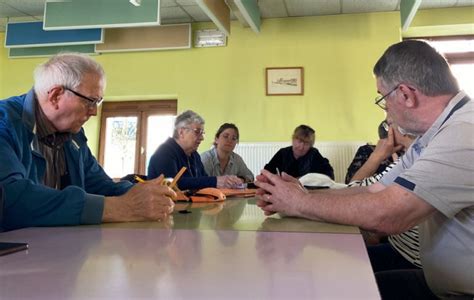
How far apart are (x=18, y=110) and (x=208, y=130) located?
12.6 feet

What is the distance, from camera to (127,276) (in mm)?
507

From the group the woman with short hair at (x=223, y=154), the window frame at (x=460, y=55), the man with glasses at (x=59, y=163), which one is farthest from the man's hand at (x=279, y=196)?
the window frame at (x=460, y=55)

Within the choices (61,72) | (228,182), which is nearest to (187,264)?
(61,72)

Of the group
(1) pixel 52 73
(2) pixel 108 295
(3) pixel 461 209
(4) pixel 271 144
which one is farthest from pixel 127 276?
(4) pixel 271 144

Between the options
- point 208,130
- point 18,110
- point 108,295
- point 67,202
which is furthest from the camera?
point 208,130

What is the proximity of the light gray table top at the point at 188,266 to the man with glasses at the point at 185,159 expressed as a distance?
1402 millimetres

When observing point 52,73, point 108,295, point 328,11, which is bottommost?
point 108,295

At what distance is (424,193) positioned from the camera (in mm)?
830

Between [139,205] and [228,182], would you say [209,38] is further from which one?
[139,205]

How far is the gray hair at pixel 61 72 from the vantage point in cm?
125

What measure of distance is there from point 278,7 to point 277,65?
72cm

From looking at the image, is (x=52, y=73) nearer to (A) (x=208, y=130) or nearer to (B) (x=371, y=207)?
(B) (x=371, y=207)

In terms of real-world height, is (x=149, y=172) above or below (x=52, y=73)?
below

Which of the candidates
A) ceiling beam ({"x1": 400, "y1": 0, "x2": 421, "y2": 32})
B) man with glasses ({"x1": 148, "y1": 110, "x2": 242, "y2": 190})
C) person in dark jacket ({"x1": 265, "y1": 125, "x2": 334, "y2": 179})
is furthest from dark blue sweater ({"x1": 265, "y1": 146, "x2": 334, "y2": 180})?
ceiling beam ({"x1": 400, "y1": 0, "x2": 421, "y2": 32})
